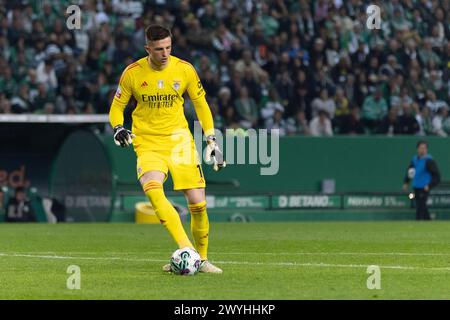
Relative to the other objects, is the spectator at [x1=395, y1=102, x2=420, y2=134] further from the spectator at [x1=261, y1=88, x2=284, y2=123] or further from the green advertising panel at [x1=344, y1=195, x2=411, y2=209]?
the spectator at [x1=261, y1=88, x2=284, y2=123]

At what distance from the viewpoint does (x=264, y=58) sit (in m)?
29.3

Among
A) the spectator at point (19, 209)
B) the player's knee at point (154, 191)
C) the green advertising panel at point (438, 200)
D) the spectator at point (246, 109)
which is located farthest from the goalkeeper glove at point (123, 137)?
the green advertising panel at point (438, 200)

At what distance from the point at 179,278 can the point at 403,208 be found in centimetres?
1688

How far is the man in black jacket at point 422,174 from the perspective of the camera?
26812 mm

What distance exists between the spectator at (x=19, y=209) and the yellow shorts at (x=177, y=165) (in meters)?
13.1

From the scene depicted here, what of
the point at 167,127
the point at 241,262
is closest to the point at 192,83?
the point at 167,127

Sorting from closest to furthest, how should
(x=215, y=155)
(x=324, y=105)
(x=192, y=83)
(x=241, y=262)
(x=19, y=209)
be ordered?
(x=215, y=155), (x=192, y=83), (x=241, y=262), (x=19, y=209), (x=324, y=105)

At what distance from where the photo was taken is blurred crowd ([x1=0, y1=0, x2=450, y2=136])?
27047 mm

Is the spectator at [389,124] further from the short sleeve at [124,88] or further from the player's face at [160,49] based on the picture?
the player's face at [160,49]

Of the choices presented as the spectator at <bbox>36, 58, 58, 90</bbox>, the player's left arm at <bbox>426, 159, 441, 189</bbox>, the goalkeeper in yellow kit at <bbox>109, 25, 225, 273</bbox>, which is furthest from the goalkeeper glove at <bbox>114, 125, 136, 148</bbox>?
the player's left arm at <bbox>426, 159, 441, 189</bbox>

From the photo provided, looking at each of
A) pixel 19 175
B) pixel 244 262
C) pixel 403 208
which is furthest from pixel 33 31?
pixel 244 262

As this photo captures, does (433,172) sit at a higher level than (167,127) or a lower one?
higher

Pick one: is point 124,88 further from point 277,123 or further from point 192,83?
point 277,123

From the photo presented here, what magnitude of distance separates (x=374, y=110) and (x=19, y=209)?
8392 mm
